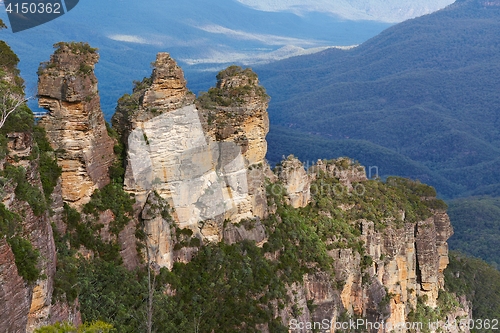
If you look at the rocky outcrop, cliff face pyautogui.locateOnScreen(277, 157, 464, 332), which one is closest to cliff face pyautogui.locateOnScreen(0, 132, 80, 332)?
the rocky outcrop

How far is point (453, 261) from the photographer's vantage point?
65875mm

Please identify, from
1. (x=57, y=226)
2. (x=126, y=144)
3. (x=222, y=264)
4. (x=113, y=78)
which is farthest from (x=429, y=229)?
(x=113, y=78)

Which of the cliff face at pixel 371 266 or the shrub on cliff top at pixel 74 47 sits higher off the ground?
the shrub on cliff top at pixel 74 47

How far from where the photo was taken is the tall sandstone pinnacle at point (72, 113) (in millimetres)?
27750

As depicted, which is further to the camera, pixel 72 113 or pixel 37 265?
pixel 72 113

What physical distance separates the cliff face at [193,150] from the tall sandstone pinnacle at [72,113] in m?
2.52

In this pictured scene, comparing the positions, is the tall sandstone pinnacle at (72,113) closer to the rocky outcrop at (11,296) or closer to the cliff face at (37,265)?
the cliff face at (37,265)

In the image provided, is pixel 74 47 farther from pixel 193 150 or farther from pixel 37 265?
pixel 37 265

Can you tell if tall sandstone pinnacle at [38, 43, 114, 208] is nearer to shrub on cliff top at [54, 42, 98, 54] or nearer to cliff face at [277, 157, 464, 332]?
shrub on cliff top at [54, 42, 98, 54]

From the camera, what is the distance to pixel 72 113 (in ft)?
91.8

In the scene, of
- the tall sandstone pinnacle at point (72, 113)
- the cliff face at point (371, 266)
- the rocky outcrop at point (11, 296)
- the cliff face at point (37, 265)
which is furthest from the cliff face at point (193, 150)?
the rocky outcrop at point (11, 296)

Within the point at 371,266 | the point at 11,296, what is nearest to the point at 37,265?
the point at 11,296

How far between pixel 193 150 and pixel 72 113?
688 cm

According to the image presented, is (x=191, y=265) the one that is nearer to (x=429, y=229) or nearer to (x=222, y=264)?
(x=222, y=264)
